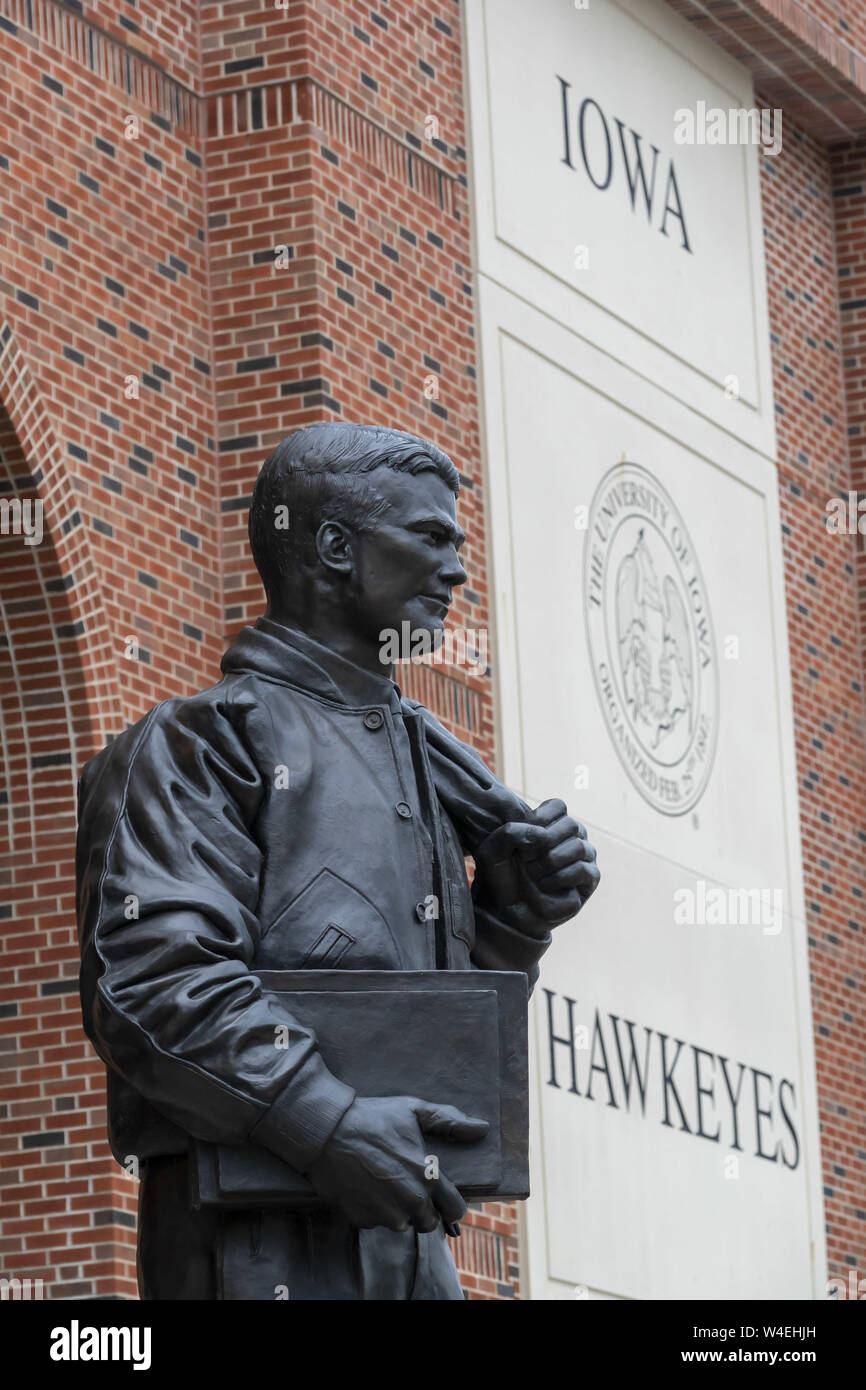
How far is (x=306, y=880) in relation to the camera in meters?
4.02

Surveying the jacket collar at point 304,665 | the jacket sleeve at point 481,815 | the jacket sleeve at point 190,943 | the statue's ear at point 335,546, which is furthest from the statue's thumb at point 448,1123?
the statue's ear at point 335,546

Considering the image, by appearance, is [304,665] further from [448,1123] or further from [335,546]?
[448,1123]

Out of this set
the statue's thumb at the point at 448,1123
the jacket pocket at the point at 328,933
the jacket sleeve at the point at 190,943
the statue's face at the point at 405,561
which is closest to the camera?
the jacket sleeve at the point at 190,943

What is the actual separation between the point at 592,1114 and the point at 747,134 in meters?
6.09

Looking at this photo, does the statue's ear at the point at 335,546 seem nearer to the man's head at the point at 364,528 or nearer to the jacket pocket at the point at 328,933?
the man's head at the point at 364,528

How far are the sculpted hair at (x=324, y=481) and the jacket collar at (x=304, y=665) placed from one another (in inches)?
3.7

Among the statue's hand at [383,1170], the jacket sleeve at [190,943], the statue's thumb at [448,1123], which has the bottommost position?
the statue's hand at [383,1170]

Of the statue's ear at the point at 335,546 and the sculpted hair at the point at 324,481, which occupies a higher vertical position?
the sculpted hair at the point at 324,481

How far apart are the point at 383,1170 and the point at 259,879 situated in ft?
1.59

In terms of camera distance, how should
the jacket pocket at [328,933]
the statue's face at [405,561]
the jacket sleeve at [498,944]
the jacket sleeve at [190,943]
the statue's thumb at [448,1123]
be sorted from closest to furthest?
1. the jacket sleeve at [190,943]
2. the statue's thumb at [448,1123]
3. the jacket pocket at [328,933]
4. the statue's face at [405,561]
5. the jacket sleeve at [498,944]

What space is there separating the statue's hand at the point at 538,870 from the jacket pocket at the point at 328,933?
0.30 m

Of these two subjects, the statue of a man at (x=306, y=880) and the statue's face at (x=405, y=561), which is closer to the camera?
the statue of a man at (x=306, y=880)

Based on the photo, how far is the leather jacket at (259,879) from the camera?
3.75 meters
